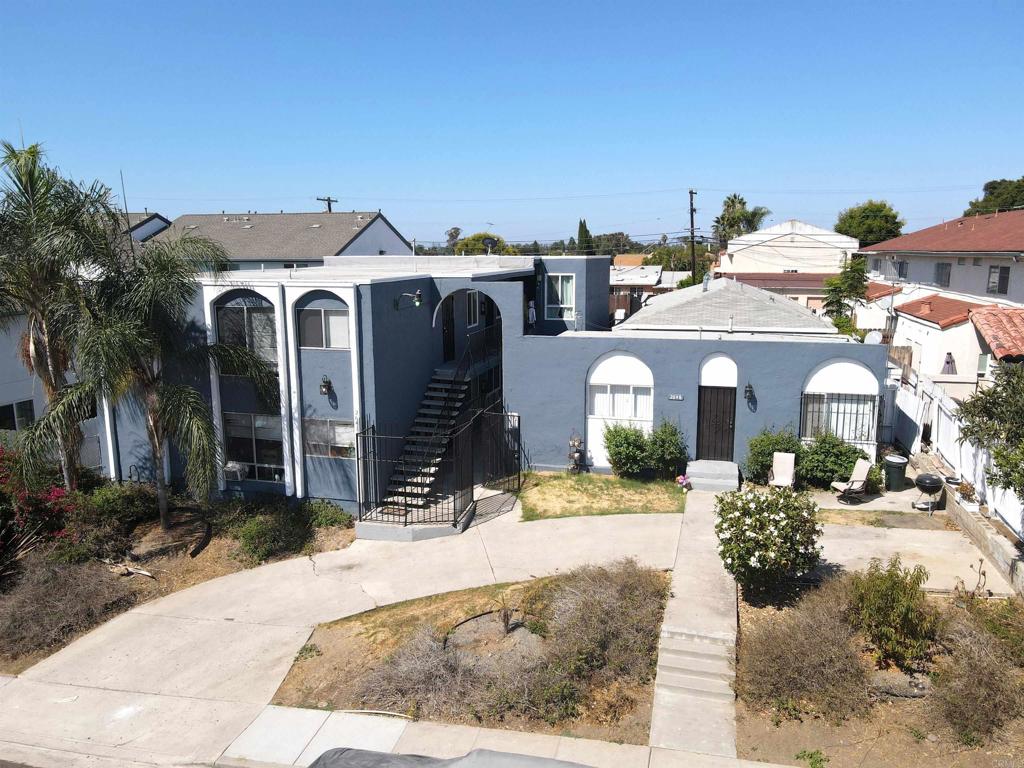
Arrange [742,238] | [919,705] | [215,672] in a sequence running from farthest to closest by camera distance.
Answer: [742,238] → [215,672] → [919,705]

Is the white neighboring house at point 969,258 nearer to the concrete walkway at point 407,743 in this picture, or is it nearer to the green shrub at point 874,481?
the green shrub at point 874,481

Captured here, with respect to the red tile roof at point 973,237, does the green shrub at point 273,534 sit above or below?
below

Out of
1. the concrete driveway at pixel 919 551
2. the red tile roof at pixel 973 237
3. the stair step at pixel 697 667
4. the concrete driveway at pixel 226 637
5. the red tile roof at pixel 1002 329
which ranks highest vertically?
the red tile roof at pixel 973 237

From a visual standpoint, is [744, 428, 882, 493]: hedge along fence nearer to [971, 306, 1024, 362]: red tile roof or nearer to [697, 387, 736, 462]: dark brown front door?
[697, 387, 736, 462]: dark brown front door

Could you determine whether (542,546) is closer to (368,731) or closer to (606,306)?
(368,731)

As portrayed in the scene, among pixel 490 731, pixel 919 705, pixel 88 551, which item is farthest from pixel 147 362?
pixel 919 705

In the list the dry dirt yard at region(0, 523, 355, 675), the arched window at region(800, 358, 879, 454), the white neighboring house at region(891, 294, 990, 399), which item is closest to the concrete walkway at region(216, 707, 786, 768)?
the dry dirt yard at region(0, 523, 355, 675)

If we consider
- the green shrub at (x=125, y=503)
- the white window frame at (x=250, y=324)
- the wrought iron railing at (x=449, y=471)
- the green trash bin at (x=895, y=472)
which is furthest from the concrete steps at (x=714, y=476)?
the green shrub at (x=125, y=503)

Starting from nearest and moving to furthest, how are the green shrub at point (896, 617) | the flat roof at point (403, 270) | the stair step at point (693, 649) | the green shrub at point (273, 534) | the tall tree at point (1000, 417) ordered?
1. the green shrub at point (896, 617)
2. the stair step at point (693, 649)
3. the tall tree at point (1000, 417)
4. the green shrub at point (273, 534)
5. the flat roof at point (403, 270)
